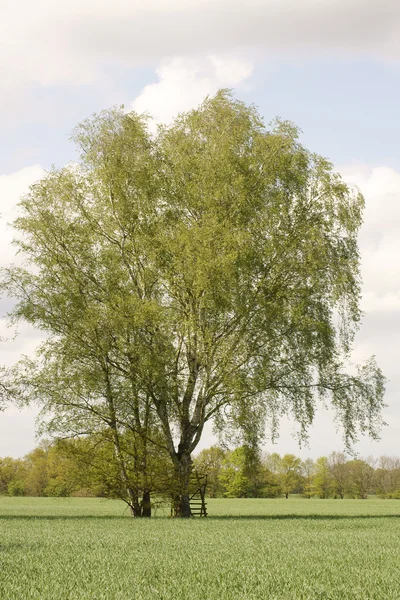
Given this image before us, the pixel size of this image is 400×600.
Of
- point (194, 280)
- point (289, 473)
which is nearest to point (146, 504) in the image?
point (194, 280)

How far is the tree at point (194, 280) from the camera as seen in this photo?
3288 cm

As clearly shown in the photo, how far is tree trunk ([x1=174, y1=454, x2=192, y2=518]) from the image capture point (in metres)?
33.7

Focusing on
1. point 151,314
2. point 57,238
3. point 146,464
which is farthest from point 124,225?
point 146,464

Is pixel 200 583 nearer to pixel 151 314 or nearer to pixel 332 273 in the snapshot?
pixel 151 314

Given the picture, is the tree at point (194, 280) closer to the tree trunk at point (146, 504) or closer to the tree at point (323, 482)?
the tree trunk at point (146, 504)

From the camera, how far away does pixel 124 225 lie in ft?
118

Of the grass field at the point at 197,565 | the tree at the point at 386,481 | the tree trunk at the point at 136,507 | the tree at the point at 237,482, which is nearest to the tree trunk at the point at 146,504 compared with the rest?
the tree trunk at the point at 136,507

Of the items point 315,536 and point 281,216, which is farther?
point 281,216

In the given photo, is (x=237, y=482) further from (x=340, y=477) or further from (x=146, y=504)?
(x=146, y=504)

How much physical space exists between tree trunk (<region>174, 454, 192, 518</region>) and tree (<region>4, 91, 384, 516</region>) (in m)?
0.07

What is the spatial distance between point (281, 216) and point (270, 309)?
458 cm

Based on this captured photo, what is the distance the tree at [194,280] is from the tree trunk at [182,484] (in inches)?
2.7

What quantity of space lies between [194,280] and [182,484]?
30.3ft

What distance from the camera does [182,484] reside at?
3378 cm
